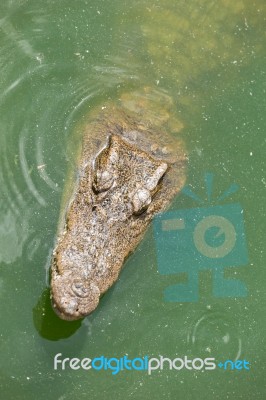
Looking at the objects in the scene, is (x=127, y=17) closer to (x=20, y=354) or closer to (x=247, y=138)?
(x=247, y=138)

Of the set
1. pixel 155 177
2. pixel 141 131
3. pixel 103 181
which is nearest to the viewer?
pixel 103 181

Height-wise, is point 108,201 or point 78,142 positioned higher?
point 78,142

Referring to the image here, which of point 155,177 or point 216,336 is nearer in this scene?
point 155,177

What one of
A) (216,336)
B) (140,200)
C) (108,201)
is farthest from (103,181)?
(216,336)

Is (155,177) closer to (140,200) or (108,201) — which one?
(140,200)

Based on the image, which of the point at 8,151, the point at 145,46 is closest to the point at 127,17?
the point at 145,46

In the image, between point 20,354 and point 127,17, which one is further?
point 127,17
